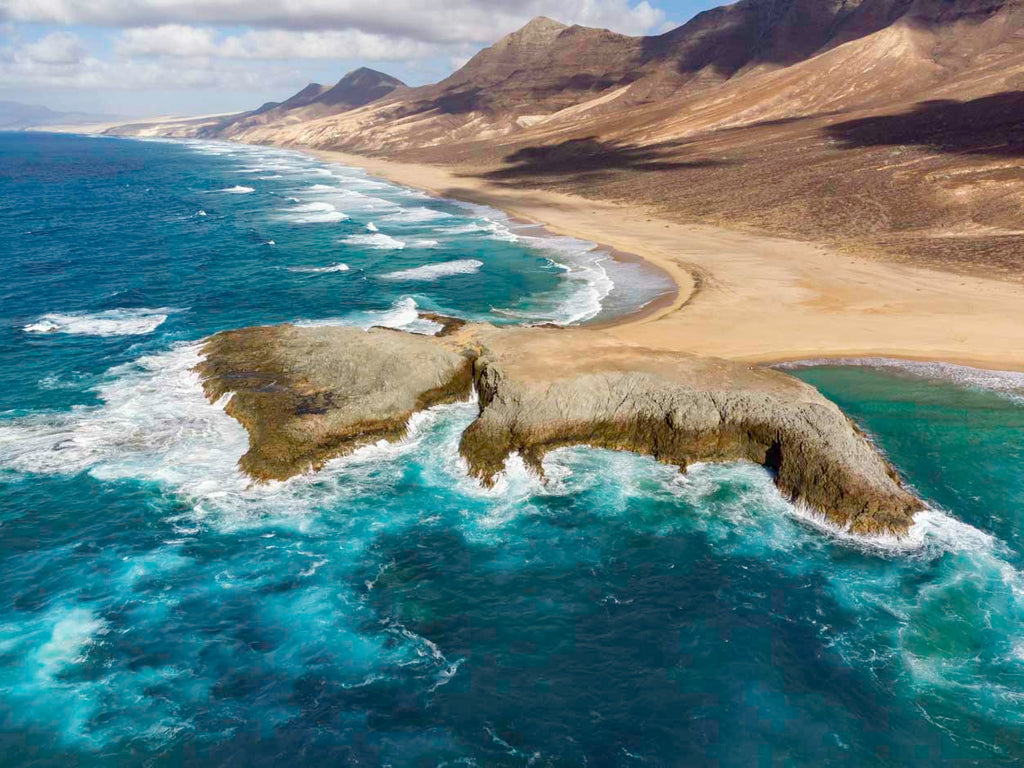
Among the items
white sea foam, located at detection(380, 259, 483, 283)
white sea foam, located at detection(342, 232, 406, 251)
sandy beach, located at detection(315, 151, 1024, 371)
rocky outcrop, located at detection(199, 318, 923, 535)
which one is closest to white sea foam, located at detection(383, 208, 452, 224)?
white sea foam, located at detection(342, 232, 406, 251)

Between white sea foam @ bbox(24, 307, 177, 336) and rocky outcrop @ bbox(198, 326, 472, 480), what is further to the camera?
white sea foam @ bbox(24, 307, 177, 336)

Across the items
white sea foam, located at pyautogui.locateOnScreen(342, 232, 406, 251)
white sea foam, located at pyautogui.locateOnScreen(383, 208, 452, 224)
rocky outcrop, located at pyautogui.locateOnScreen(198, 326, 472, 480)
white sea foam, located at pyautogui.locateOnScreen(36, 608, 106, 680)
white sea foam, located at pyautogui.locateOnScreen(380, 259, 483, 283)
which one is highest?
white sea foam, located at pyautogui.locateOnScreen(383, 208, 452, 224)

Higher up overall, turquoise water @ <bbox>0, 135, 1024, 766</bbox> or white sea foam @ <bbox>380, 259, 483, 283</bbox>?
white sea foam @ <bbox>380, 259, 483, 283</bbox>

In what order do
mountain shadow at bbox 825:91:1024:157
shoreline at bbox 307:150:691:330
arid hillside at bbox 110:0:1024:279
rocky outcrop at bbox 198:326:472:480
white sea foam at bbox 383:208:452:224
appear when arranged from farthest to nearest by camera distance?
white sea foam at bbox 383:208:452:224, mountain shadow at bbox 825:91:1024:157, arid hillside at bbox 110:0:1024:279, shoreline at bbox 307:150:691:330, rocky outcrop at bbox 198:326:472:480

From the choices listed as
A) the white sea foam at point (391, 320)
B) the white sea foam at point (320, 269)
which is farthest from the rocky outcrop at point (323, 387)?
the white sea foam at point (320, 269)

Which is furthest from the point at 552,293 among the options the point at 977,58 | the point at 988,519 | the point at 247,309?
the point at 977,58

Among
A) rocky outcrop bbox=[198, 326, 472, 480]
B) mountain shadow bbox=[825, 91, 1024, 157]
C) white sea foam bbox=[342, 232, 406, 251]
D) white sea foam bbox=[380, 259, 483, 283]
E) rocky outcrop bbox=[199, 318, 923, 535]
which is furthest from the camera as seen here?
mountain shadow bbox=[825, 91, 1024, 157]

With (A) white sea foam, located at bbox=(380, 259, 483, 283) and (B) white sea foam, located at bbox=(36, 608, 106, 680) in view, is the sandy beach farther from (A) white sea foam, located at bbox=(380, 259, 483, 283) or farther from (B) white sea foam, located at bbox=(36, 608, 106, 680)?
(B) white sea foam, located at bbox=(36, 608, 106, 680)
